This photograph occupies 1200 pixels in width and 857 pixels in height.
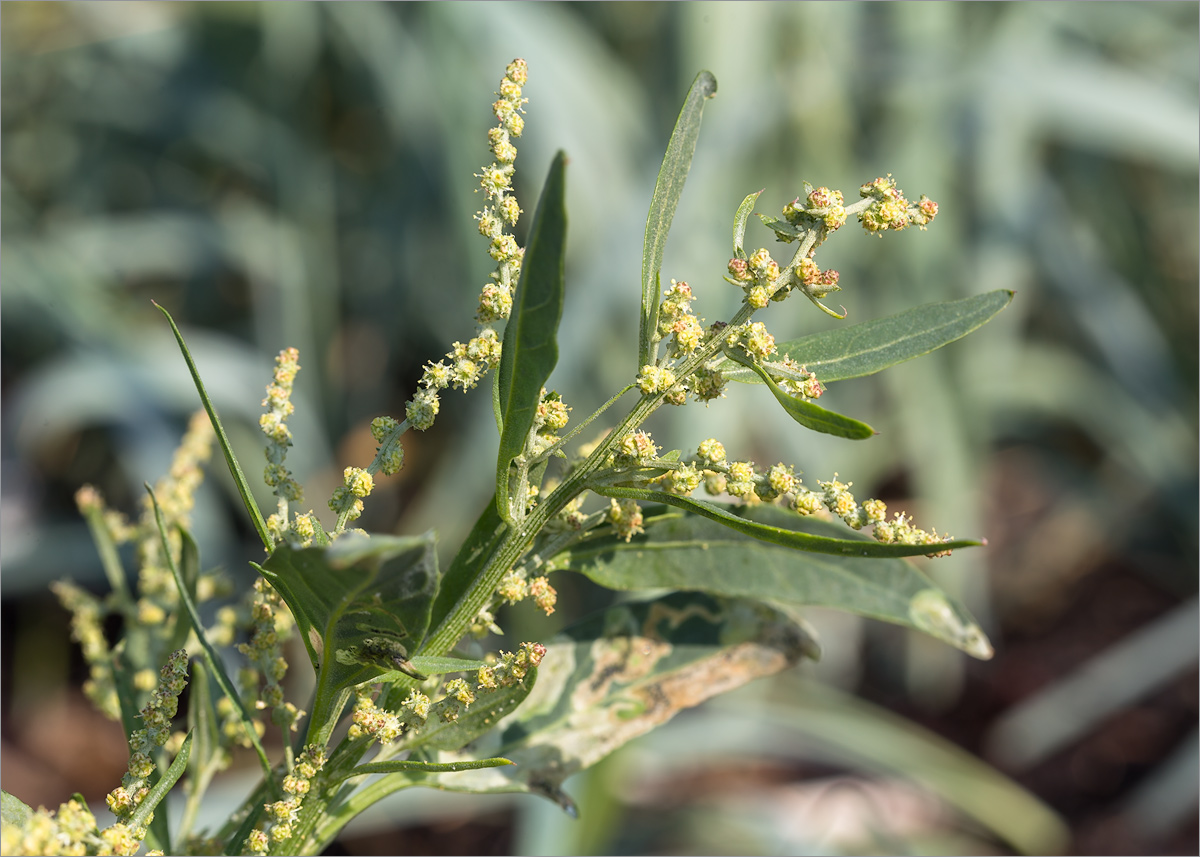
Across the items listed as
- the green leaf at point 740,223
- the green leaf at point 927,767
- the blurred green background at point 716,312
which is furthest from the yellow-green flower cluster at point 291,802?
the green leaf at point 927,767

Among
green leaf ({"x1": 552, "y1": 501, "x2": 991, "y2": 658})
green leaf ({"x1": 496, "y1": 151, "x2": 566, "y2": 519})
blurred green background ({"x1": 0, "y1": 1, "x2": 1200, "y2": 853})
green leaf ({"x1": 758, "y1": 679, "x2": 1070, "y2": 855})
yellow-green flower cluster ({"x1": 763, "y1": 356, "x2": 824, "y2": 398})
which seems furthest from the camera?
blurred green background ({"x1": 0, "y1": 1, "x2": 1200, "y2": 853})

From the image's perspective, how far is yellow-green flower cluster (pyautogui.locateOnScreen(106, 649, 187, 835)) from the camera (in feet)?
1.54

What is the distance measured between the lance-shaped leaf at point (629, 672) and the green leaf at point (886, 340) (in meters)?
0.26

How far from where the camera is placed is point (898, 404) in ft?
8.22

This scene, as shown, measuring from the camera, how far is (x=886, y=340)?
1.59 ft

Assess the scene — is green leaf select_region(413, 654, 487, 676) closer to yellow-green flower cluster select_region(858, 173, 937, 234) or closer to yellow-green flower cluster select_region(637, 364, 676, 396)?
yellow-green flower cluster select_region(637, 364, 676, 396)

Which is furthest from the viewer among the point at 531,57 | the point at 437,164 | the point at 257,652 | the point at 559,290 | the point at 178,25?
the point at 178,25

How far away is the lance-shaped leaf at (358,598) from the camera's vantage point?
357mm

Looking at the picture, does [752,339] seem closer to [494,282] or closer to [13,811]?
[494,282]

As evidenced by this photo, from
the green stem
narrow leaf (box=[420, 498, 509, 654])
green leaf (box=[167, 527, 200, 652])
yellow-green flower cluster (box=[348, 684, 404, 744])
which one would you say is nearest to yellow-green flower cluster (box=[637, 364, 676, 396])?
the green stem

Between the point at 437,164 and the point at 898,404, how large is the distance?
4.76ft

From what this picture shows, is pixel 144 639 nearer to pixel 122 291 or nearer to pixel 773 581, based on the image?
pixel 773 581

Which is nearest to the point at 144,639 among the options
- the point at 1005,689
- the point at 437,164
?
the point at 437,164

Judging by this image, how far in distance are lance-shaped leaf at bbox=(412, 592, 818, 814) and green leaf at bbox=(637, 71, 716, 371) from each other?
29cm
